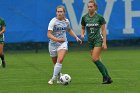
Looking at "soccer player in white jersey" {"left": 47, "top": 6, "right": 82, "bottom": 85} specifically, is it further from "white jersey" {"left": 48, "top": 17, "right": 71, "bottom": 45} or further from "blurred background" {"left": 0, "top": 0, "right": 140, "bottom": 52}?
"blurred background" {"left": 0, "top": 0, "right": 140, "bottom": 52}

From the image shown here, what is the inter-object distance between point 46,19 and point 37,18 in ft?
1.57

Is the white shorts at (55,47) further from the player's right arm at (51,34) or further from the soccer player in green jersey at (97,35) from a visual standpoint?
the soccer player in green jersey at (97,35)

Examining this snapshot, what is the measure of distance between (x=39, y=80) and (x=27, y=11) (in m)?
13.9

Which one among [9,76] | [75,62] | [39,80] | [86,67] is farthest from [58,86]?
[75,62]

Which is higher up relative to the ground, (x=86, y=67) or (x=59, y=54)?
(x=59, y=54)

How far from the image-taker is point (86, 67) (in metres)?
20.0

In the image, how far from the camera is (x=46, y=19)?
94.8 feet

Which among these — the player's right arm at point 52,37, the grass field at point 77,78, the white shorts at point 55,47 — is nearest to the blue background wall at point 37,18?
the grass field at point 77,78

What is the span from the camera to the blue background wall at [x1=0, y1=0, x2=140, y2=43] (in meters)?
28.5

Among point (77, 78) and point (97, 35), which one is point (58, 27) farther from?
point (77, 78)

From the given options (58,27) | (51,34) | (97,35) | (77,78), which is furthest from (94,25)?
(77,78)

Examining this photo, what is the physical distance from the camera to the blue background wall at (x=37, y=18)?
28.5 meters

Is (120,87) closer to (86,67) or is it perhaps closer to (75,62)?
(86,67)

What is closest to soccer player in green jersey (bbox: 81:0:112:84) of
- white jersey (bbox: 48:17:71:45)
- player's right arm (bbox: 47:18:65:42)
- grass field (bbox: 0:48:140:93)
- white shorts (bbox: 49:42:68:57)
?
grass field (bbox: 0:48:140:93)
